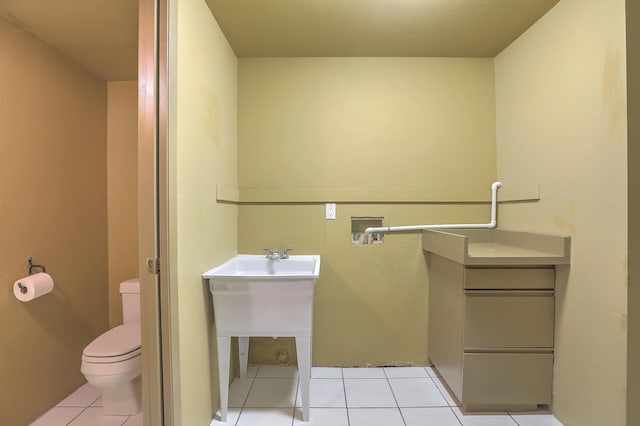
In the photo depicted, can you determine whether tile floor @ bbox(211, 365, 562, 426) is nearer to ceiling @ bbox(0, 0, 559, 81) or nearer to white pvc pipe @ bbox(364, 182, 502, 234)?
white pvc pipe @ bbox(364, 182, 502, 234)

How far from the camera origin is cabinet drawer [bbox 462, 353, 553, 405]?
170 cm

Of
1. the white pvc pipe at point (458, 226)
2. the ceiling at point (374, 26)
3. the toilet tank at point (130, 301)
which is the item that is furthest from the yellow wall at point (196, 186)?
the white pvc pipe at point (458, 226)

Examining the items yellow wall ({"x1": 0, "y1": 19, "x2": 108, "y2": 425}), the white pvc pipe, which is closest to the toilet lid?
yellow wall ({"x1": 0, "y1": 19, "x2": 108, "y2": 425})

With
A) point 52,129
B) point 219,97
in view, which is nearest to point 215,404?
point 219,97

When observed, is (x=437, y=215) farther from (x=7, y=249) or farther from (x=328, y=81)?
(x=7, y=249)

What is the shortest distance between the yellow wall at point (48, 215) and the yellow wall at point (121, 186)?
0.05 meters

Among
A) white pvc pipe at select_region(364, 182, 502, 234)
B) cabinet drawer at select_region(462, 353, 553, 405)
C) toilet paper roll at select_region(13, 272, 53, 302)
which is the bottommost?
cabinet drawer at select_region(462, 353, 553, 405)

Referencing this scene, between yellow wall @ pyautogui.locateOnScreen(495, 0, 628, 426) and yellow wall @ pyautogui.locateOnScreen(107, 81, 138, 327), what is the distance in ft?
9.21

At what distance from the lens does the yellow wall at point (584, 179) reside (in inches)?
52.8

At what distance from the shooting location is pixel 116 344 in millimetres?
1739

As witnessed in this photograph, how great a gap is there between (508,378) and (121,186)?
2.93 m

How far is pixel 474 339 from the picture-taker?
1.70 m

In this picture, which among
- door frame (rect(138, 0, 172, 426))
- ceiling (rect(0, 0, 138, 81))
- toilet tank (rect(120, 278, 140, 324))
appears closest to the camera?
door frame (rect(138, 0, 172, 426))

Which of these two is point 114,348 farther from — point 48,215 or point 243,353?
point 48,215
